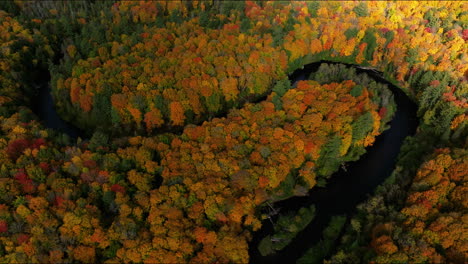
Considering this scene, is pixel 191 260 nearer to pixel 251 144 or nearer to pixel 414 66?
pixel 251 144

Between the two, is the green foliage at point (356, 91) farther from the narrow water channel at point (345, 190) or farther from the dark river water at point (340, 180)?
the dark river water at point (340, 180)

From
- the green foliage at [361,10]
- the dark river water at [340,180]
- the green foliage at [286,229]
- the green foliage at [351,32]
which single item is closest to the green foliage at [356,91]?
the dark river water at [340,180]

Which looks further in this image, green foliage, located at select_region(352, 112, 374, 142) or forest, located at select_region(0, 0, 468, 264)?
green foliage, located at select_region(352, 112, 374, 142)

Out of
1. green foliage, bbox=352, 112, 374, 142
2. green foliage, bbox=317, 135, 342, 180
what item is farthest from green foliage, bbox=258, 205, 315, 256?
green foliage, bbox=352, 112, 374, 142

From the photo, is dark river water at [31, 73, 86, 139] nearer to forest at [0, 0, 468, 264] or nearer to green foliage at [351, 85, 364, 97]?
forest at [0, 0, 468, 264]

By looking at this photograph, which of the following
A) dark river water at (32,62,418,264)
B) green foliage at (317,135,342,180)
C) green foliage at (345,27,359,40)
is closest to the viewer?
dark river water at (32,62,418,264)

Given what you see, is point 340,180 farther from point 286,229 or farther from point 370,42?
point 370,42

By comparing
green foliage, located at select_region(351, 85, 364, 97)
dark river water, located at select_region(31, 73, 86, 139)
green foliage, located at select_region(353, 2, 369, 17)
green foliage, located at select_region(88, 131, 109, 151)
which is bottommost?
dark river water, located at select_region(31, 73, 86, 139)

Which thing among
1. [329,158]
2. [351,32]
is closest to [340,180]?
[329,158]
